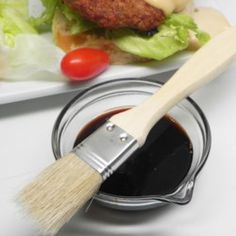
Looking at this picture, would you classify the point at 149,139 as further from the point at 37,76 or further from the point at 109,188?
the point at 37,76

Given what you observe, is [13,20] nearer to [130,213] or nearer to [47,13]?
[47,13]

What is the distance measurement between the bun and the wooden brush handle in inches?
14.4

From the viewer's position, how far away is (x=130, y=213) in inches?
55.1

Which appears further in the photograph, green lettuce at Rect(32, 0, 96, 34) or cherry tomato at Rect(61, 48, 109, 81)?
green lettuce at Rect(32, 0, 96, 34)

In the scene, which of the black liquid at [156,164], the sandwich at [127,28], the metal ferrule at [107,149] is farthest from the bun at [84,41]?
the metal ferrule at [107,149]

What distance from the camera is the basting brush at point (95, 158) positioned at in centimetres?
115

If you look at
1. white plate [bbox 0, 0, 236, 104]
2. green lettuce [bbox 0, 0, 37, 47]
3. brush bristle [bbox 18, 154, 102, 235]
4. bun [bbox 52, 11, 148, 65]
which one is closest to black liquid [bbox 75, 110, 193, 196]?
brush bristle [bbox 18, 154, 102, 235]

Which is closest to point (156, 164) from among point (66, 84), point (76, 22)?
point (66, 84)

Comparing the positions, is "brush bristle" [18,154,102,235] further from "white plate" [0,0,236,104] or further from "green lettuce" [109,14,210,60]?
"green lettuce" [109,14,210,60]

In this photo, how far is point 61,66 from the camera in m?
1.69

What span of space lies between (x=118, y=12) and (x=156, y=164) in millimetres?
580

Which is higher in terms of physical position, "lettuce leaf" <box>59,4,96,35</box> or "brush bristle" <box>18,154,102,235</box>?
"brush bristle" <box>18,154,102,235</box>

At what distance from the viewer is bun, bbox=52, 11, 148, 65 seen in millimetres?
1798

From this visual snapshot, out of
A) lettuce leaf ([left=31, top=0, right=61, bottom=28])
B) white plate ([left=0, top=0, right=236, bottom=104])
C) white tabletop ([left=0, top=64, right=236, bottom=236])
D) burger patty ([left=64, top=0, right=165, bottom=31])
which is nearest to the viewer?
white tabletop ([left=0, top=64, right=236, bottom=236])
